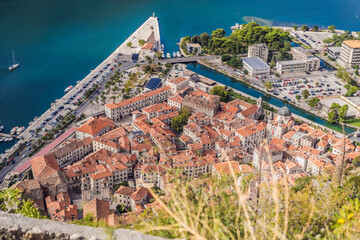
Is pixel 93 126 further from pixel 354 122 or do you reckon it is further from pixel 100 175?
pixel 354 122

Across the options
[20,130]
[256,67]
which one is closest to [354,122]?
[256,67]

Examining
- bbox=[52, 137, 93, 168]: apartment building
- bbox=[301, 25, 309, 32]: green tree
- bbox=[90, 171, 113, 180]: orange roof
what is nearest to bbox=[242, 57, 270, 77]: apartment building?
bbox=[301, 25, 309, 32]: green tree

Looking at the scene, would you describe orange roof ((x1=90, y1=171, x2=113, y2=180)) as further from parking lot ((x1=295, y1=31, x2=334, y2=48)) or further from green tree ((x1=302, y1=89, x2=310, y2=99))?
parking lot ((x1=295, y1=31, x2=334, y2=48))

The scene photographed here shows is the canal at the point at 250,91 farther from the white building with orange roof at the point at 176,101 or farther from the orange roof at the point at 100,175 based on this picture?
the orange roof at the point at 100,175

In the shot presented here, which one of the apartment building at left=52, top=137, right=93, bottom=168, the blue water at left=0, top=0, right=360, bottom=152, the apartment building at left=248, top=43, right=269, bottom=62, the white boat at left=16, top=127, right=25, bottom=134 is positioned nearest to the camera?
the apartment building at left=52, top=137, right=93, bottom=168

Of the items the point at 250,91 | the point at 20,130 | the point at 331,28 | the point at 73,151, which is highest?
the point at 331,28

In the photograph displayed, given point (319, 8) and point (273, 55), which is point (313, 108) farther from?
point (319, 8)
